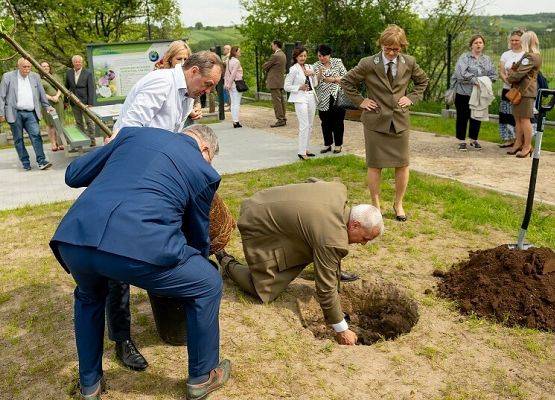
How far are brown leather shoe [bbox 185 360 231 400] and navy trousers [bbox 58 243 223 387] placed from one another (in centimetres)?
7

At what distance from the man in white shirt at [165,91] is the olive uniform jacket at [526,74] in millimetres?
6342

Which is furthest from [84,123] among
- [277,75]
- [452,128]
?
[452,128]

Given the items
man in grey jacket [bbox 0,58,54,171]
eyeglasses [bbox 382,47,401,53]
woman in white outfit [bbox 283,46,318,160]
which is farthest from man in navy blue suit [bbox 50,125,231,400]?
man in grey jacket [bbox 0,58,54,171]

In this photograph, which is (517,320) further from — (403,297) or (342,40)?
(342,40)

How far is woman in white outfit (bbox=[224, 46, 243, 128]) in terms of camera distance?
13234 mm

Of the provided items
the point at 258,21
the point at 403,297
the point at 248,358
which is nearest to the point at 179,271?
the point at 248,358

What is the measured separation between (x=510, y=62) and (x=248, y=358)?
7.57m

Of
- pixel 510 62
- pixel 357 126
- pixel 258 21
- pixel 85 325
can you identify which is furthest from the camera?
pixel 258 21

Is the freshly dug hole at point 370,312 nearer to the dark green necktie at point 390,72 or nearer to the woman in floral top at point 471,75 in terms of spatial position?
the dark green necktie at point 390,72

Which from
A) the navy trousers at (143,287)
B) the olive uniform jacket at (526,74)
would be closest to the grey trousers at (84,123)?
the olive uniform jacket at (526,74)

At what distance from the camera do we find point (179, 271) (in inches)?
110

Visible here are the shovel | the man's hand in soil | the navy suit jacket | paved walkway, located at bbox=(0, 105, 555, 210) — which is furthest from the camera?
paved walkway, located at bbox=(0, 105, 555, 210)

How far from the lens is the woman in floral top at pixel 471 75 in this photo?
372 inches

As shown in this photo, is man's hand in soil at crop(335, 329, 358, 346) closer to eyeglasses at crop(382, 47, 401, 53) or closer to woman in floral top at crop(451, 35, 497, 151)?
eyeglasses at crop(382, 47, 401, 53)
